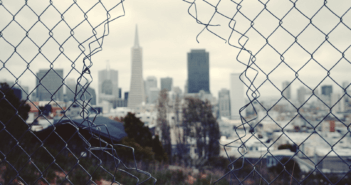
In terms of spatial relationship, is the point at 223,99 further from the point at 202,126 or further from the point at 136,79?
the point at 136,79

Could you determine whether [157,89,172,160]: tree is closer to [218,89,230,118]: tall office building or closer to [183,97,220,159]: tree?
[183,97,220,159]: tree

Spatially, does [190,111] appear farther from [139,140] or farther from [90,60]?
[90,60]

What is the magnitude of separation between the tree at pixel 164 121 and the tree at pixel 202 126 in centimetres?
109

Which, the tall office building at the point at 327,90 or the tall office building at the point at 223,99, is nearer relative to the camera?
the tall office building at the point at 327,90

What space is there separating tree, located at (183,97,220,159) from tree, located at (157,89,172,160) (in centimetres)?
109

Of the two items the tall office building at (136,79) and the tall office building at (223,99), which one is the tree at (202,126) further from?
the tall office building at (136,79)

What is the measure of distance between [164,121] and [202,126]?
2.39 meters

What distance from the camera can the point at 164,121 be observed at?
13.9m

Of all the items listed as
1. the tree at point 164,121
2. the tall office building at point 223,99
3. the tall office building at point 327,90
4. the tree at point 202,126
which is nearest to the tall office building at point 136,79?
the tree at point 164,121

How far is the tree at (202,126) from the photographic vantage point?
496 inches

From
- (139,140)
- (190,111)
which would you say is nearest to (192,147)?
(190,111)

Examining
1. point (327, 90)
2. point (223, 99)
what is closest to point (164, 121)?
point (223, 99)

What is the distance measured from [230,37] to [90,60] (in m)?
→ 0.38

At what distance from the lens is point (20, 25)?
652mm
